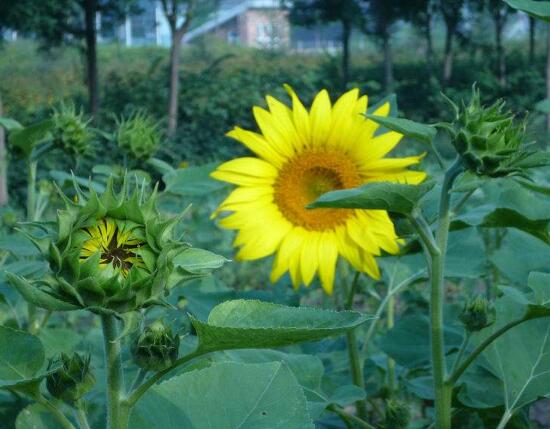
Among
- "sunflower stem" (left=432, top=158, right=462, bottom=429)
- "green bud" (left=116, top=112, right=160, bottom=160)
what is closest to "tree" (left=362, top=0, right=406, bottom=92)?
"green bud" (left=116, top=112, right=160, bottom=160)

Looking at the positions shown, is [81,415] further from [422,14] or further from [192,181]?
[422,14]

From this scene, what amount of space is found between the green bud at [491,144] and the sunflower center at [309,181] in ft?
1.13

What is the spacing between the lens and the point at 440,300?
0.67 metres

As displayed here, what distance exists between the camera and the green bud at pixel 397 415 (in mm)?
808

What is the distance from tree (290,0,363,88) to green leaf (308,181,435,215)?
1052 cm

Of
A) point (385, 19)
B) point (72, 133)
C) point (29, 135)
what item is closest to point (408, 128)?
point (29, 135)

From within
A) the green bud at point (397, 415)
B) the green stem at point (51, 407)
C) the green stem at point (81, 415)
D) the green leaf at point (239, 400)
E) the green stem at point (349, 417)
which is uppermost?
the green leaf at point (239, 400)

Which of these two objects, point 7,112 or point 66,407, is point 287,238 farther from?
point 7,112

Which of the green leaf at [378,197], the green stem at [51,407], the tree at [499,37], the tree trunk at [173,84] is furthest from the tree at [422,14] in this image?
the green stem at [51,407]

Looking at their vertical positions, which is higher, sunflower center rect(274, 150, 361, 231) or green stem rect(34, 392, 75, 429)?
sunflower center rect(274, 150, 361, 231)

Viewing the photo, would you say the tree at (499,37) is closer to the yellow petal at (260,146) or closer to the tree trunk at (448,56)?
the tree trunk at (448,56)

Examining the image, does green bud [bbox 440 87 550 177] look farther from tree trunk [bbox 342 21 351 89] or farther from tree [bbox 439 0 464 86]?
A: tree [bbox 439 0 464 86]

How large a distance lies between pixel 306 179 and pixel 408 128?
419 millimetres

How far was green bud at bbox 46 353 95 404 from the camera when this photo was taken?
0.59m
